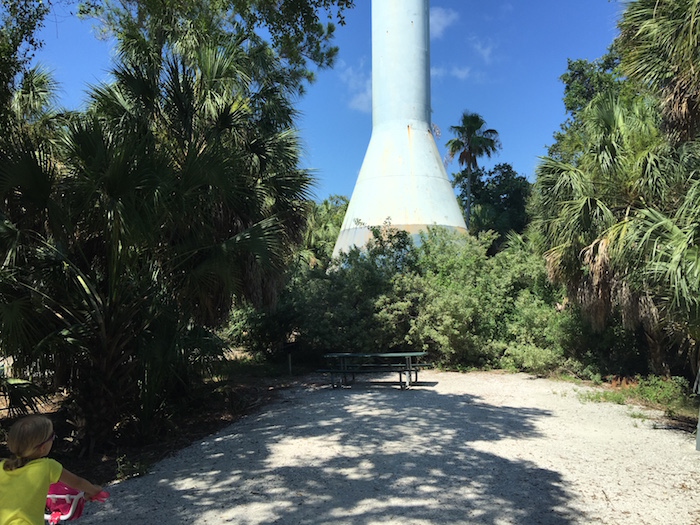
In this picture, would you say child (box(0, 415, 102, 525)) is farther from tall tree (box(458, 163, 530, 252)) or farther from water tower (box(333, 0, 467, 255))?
tall tree (box(458, 163, 530, 252))

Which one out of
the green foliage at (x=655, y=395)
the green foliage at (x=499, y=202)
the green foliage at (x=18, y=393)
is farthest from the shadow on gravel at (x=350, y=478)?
the green foliage at (x=499, y=202)

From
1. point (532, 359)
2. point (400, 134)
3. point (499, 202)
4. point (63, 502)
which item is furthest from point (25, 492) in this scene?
point (499, 202)

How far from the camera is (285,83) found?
11.3 meters

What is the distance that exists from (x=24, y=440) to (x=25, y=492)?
0.72ft

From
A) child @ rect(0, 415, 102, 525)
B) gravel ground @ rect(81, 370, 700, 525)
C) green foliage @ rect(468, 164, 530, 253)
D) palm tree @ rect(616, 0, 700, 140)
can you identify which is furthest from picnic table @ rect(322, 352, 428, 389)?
green foliage @ rect(468, 164, 530, 253)

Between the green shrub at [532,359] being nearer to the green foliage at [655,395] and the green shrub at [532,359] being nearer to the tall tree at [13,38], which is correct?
the green foliage at [655,395]

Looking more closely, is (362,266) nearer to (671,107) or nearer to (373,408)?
(373,408)

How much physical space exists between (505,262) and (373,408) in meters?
7.19

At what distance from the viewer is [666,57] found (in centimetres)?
626

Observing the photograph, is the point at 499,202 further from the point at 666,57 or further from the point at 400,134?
the point at 666,57

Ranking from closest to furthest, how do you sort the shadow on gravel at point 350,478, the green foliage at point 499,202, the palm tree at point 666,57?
the shadow on gravel at point 350,478 < the palm tree at point 666,57 < the green foliage at point 499,202

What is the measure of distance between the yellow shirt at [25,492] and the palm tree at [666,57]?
21.0 feet

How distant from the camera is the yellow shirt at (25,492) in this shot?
7.00 ft

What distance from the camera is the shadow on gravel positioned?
379 centimetres
